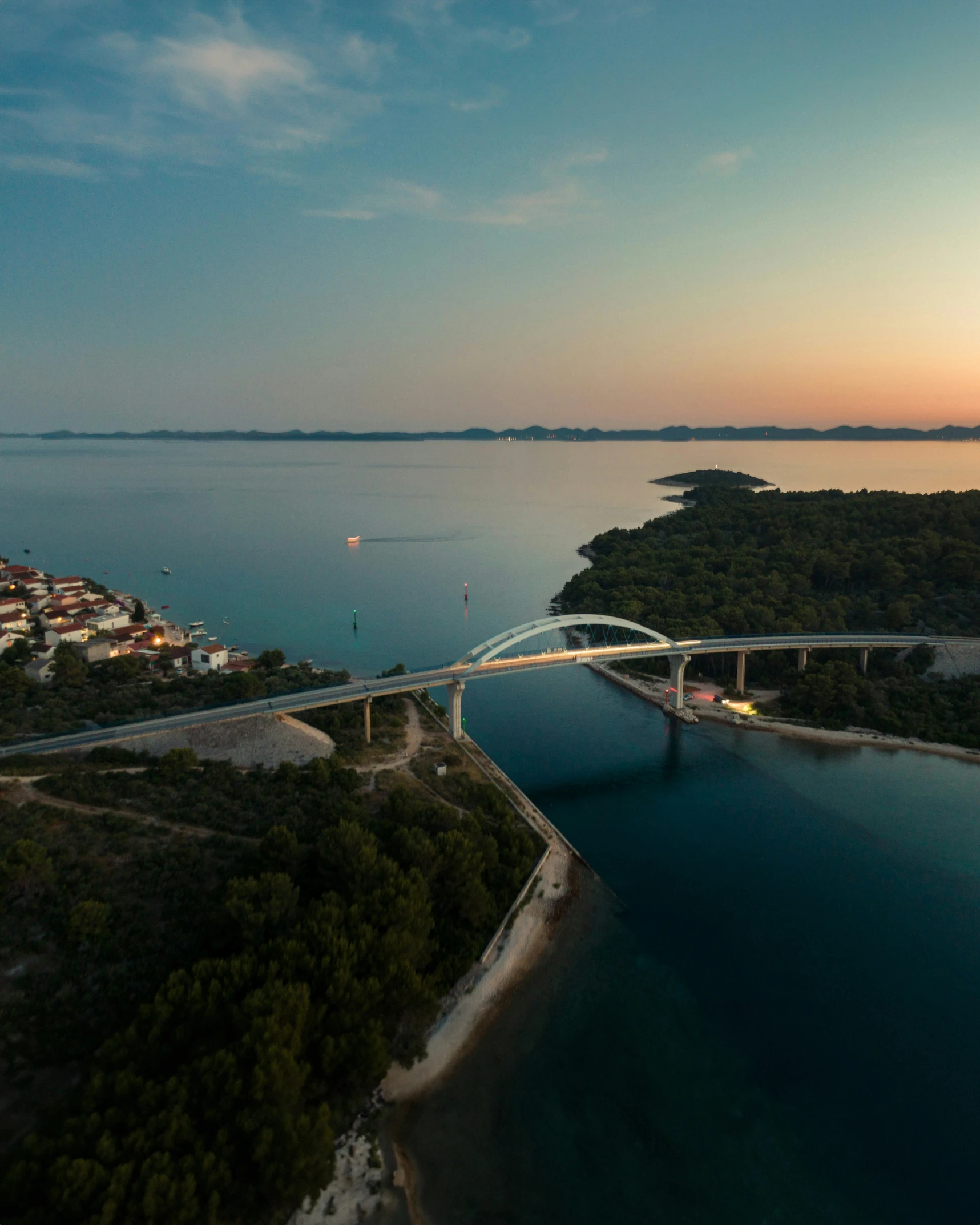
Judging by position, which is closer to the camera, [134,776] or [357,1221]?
[357,1221]

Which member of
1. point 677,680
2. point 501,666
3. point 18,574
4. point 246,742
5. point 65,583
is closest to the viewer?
point 246,742

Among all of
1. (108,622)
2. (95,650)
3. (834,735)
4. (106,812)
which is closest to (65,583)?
(108,622)

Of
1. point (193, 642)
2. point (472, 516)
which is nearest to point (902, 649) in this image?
point (193, 642)

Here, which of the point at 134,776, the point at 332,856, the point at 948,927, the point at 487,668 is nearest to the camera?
the point at 332,856

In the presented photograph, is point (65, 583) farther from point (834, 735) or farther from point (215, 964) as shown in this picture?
point (834, 735)

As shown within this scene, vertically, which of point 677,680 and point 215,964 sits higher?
point 215,964

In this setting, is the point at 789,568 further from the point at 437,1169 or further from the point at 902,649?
the point at 437,1169
